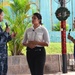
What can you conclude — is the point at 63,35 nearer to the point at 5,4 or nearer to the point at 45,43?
the point at 5,4

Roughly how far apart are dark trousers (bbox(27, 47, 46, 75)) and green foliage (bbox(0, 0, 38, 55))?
371 cm

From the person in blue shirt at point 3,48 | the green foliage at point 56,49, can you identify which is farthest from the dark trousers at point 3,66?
the green foliage at point 56,49

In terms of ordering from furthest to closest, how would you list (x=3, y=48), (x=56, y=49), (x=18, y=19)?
(x=56, y=49)
(x=18, y=19)
(x=3, y=48)

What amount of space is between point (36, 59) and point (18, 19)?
3890 millimetres

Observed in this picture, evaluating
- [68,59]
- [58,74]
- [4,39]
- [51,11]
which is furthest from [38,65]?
[51,11]

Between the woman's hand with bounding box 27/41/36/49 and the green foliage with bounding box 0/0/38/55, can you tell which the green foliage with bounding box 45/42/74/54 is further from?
the woman's hand with bounding box 27/41/36/49

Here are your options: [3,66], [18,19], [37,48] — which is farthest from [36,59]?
[18,19]

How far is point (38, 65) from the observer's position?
551 centimetres

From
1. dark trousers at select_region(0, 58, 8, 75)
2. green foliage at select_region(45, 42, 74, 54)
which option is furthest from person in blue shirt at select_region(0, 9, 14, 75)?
green foliage at select_region(45, 42, 74, 54)

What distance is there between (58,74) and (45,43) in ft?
10.6

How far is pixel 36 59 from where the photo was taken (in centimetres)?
551

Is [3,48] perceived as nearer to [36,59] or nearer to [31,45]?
[31,45]

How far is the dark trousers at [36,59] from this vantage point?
5508 mm

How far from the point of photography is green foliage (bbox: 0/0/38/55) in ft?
30.3
